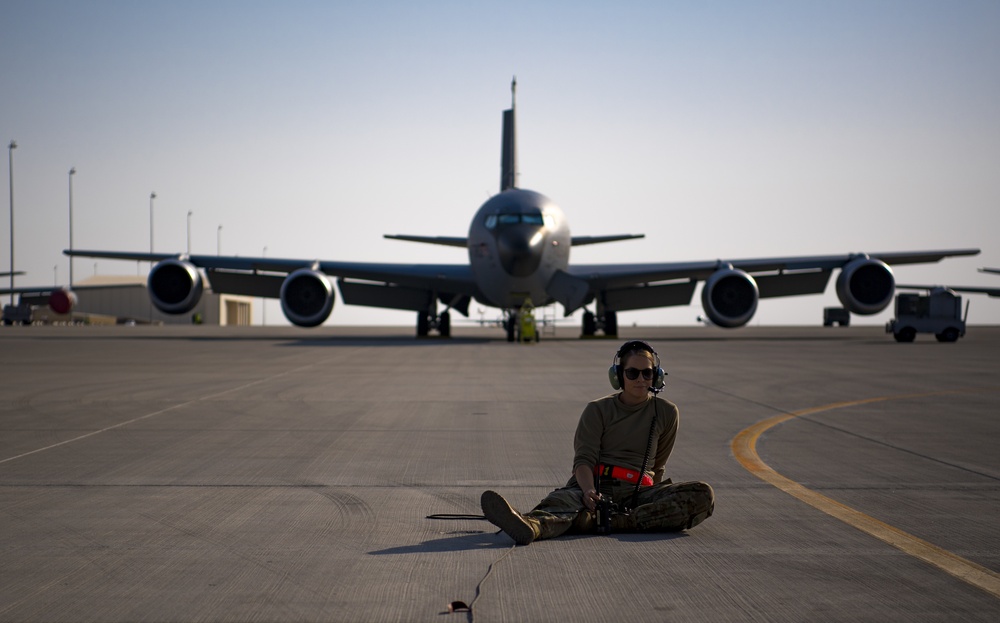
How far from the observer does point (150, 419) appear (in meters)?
11.2

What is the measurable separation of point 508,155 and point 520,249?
1227cm

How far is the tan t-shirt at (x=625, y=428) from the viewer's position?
5.75 m

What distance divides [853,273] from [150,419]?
2689 centimetres

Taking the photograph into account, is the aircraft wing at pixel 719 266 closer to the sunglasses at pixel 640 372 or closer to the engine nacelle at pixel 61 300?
the sunglasses at pixel 640 372

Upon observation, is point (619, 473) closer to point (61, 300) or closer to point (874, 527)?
point (874, 527)

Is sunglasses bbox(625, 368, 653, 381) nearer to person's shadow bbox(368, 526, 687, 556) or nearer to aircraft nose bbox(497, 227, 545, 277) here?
person's shadow bbox(368, 526, 687, 556)

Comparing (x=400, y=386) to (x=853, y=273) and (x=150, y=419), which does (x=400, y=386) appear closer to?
(x=150, y=419)

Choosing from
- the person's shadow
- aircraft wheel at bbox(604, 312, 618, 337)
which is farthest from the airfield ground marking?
aircraft wheel at bbox(604, 312, 618, 337)

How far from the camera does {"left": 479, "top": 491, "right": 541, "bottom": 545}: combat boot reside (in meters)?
5.28

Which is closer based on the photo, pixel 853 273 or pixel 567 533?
pixel 567 533

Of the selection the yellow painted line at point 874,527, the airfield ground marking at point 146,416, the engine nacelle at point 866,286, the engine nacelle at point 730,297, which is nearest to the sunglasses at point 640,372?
the yellow painted line at point 874,527

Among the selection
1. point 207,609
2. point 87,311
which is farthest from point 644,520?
point 87,311

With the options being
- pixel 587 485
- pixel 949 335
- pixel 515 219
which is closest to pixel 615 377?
pixel 587 485

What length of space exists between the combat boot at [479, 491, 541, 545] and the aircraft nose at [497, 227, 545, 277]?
26.4m
